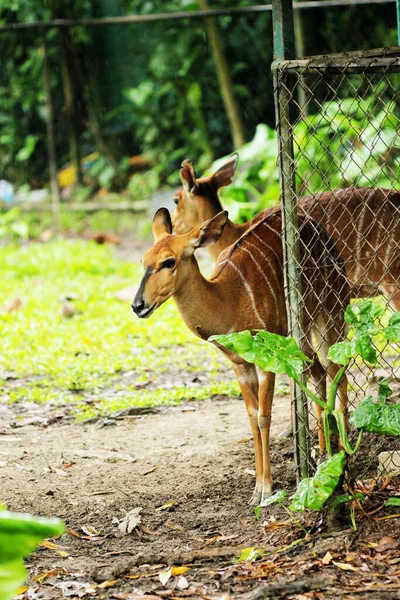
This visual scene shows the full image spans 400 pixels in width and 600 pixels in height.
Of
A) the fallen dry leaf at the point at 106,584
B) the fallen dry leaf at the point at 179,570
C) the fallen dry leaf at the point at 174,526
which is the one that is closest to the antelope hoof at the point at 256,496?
the fallen dry leaf at the point at 174,526

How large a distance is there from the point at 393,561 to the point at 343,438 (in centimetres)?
51

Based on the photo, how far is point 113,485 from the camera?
4758 mm

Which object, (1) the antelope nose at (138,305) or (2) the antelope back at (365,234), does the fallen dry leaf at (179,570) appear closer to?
(1) the antelope nose at (138,305)

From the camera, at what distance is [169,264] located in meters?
4.52

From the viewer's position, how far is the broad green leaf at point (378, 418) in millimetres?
3682

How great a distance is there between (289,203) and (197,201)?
249 centimetres

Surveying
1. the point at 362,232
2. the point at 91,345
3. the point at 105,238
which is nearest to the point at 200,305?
the point at 362,232

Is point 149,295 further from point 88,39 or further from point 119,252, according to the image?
point 88,39

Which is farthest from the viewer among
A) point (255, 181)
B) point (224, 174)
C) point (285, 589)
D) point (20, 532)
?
point (255, 181)

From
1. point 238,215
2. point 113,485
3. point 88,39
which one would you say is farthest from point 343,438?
point 88,39

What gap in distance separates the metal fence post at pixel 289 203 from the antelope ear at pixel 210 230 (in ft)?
1.73

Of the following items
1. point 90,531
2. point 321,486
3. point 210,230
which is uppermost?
point 210,230

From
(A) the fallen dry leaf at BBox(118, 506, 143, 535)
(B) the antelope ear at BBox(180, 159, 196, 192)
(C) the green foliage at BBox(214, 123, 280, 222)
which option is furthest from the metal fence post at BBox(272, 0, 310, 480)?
(C) the green foliage at BBox(214, 123, 280, 222)

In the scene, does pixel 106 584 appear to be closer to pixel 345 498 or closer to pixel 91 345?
pixel 345 498
